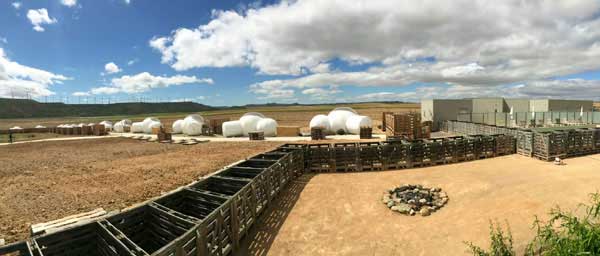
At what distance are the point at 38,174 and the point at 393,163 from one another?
23528 millimetres

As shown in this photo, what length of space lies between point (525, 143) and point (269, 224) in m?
18.9

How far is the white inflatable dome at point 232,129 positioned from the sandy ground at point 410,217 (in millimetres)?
26533

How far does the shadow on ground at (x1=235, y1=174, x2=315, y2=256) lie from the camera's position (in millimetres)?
7551

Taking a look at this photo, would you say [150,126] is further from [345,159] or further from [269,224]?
[269,224]

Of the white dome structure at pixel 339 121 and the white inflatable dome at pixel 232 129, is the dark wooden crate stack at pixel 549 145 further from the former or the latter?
the white inflatable dome at pixel 232 129

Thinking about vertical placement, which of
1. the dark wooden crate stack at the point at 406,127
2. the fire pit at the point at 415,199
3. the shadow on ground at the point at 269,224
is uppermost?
the dark wooden crate stack at the point at 406,127

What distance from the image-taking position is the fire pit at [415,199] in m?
9.58

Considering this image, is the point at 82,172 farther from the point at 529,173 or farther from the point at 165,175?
the point at 529,173

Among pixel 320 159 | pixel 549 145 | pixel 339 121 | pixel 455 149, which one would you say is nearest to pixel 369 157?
pixel 320 159

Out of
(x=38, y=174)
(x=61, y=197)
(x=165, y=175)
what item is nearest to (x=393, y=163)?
(x=165, y=175)

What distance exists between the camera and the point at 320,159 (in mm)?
15641

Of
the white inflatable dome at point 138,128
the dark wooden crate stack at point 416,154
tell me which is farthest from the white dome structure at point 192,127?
the dark wooden crate stack at point 416,154

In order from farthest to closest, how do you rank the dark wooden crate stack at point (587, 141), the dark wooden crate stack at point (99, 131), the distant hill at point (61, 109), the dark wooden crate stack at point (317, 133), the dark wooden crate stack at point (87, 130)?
the distant hill at point (61, 109) < the dark wooden crate stack at point (87, 130) < the dark wooden crate stack at point (99, 131) < the dark wooden crate stack at point (317, 133) < the dark wooden crate stack at point (587, 141)

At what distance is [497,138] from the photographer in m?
17.9
